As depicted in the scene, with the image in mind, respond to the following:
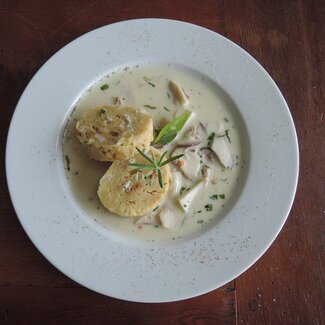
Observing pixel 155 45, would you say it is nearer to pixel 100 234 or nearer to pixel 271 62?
pixel 271 62

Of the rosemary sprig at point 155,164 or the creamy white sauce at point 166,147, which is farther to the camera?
the creamy white sauce at point 166,147

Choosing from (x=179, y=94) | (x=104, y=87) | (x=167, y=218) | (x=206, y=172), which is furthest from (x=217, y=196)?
(x=104, y=87)

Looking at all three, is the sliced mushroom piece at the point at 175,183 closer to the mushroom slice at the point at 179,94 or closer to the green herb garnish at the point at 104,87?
the mushroom slice at the point at 179,94

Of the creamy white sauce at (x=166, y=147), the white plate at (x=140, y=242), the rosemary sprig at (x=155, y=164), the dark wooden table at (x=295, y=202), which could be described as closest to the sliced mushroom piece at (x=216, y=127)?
the creamy white sauce at (x=166, y=147)

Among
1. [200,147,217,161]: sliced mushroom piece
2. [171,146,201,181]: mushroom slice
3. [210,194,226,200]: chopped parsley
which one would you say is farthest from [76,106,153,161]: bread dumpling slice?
[210,194,226,200]: chopped parsley

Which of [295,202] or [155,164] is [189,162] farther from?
[295,202]

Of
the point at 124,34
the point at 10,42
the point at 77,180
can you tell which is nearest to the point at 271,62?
the point at 124,34
